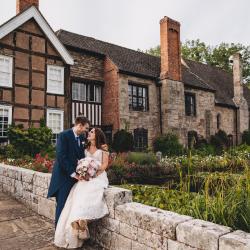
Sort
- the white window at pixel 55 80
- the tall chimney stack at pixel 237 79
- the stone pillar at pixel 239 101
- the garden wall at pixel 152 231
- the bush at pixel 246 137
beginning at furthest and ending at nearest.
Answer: the tall chimney stack at pixel 237 79 → the stone pillar at pixel 239 101 → the bush at pixel 246 137 → the white window at pixel 55 80 → the garden wall at pixel 152 231

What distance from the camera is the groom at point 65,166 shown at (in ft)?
13.0

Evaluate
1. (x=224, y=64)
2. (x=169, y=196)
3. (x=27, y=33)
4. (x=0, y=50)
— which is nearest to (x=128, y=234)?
(x=169, y=196)

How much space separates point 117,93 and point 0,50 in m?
6.70

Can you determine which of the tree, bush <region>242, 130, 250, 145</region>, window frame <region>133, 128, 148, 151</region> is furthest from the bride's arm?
the tree

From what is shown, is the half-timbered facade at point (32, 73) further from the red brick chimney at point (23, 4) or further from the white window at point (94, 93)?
the white window at point (94, 93)

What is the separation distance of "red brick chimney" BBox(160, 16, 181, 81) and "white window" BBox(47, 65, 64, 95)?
698cm

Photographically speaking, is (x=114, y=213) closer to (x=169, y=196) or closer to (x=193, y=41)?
(x=169, y=196)

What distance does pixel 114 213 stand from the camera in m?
3.77

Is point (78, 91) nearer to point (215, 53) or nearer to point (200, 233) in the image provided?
point (200, 233)

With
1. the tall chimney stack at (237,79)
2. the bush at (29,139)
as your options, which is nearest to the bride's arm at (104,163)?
the bush at (29,139)

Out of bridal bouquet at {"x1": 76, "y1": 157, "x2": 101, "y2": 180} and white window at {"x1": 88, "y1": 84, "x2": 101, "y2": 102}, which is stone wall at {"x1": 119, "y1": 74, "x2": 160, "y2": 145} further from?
→ bridal bouquet at {"x1": 76, "y1": 157, "x2": 101, "y2": 180}

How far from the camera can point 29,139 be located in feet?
43.1

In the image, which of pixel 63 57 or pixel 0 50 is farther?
pixel 63 57

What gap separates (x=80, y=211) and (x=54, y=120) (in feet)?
40.0
